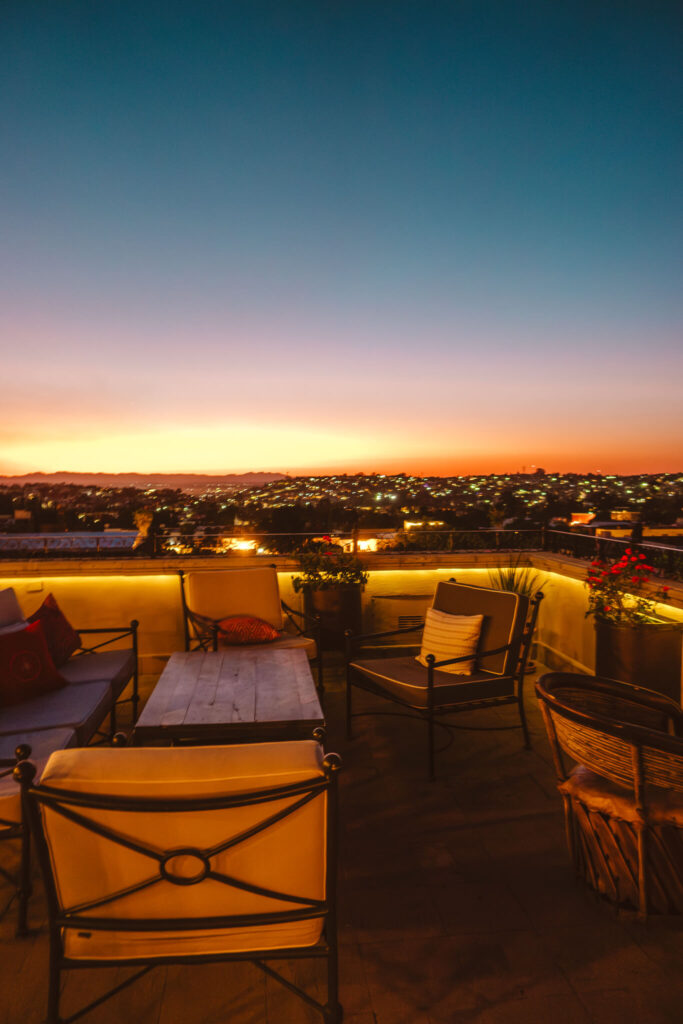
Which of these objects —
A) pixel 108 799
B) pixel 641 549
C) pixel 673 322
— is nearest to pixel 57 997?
pixel 108 799

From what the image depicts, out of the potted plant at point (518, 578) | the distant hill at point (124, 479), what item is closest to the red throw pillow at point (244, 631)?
the potted plant at point (518, 578)

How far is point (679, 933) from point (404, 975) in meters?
0.97

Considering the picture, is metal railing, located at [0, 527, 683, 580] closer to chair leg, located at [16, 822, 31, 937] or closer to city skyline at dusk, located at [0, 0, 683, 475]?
city skyline at dusk, located at [0, 0, 683, 475]

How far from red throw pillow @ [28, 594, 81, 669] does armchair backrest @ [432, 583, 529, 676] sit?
2.56 meters

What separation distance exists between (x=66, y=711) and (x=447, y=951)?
2045 mm

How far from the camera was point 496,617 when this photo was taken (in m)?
3.64

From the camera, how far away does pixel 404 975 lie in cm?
171

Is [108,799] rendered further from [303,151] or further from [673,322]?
[673,322]

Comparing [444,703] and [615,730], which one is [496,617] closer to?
[444,703]

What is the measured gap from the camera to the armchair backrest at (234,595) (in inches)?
167

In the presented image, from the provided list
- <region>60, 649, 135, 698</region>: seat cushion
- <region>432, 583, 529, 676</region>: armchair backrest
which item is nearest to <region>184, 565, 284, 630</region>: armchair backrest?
<region>60, 649, 135, 698</region>: seat cushion

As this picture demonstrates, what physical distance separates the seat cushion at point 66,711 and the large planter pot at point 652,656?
3061 mm

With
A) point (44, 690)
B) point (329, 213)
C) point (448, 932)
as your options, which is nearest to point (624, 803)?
point (448, 932)

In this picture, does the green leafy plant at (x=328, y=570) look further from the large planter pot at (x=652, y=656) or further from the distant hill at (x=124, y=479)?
the distant hill at (x=124, y=479)
